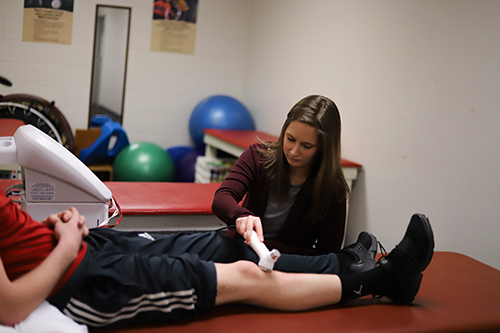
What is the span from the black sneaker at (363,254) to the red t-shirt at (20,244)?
33.8 inches

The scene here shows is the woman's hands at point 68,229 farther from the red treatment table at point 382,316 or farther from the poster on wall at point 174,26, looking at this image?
the poster on wall at point 174,26

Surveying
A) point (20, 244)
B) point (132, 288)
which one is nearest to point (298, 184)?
point (132, 288)

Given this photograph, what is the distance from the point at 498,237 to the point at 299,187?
0.87 m

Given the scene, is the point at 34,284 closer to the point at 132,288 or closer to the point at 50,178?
the point at 132,288

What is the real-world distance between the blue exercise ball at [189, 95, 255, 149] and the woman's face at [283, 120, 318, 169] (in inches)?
99.6

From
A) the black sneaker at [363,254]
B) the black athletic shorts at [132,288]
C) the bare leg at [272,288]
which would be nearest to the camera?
the black athletic shorts at [132,288]

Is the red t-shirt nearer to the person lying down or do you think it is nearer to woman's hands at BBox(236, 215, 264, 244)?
the person lying down

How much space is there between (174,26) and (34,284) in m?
3.80

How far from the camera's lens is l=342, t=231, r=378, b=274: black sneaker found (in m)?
1.48

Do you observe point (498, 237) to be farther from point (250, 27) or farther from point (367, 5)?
point (250, 27)

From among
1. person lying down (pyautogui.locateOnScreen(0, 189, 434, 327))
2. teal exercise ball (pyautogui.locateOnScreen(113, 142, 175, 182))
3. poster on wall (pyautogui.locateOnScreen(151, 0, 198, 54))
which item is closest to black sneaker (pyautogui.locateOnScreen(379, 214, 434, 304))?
person lying down (pyautogui.locateOnScreen(0, 189, 434, 327))

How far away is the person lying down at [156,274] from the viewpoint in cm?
→ 109

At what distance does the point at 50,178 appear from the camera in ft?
4.82

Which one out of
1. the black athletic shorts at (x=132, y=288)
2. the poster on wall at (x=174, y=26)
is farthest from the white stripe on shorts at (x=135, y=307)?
the poster on wall at (x=174, y=26)
